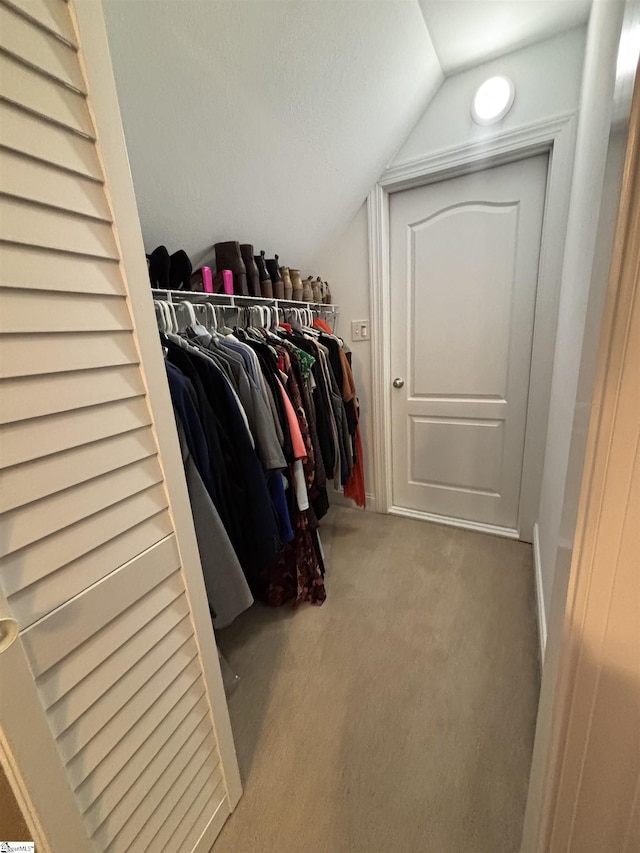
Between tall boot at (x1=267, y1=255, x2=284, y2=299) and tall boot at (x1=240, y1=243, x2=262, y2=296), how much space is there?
14cm

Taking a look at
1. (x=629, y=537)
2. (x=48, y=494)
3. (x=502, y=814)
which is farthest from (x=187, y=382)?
(x=502, y=814)

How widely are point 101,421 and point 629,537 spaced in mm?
823

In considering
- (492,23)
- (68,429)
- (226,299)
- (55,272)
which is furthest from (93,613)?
(492,23)

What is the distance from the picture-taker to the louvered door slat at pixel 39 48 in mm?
450

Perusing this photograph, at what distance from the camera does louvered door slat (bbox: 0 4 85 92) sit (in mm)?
450

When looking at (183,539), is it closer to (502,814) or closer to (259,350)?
(259,350)

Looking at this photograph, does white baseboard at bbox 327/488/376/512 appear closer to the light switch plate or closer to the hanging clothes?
the hanging clothes

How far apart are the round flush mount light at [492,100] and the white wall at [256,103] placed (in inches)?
9.1

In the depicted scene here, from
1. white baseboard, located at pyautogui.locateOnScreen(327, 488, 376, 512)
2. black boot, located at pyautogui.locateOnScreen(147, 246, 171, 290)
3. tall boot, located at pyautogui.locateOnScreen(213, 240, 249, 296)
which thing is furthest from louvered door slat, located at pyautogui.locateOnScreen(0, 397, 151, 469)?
white baseboard, located at pyautogui.locateOnScreen(327, 488, 376, 512)

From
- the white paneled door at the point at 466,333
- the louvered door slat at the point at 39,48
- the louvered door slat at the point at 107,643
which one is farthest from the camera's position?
the white paneled door at the point at 466,333

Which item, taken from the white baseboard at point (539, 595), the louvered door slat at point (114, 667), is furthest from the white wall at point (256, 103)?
the white baseboard at point (539, 595)

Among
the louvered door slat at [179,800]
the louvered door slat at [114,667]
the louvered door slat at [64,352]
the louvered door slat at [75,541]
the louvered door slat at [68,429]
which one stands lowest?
the louvered door slat at [179,800]

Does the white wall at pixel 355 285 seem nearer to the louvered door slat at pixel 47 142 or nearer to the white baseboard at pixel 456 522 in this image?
the white baseboard at pixel 456 522

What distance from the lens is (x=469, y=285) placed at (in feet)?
6.29
